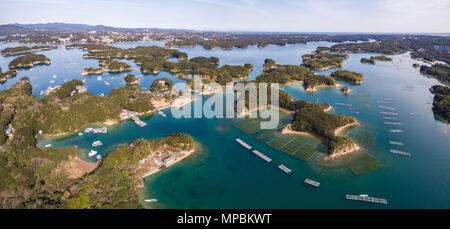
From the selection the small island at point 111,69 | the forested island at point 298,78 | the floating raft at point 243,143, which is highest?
the small island at point 111,69

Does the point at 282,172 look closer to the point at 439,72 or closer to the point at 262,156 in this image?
the point at 262,156

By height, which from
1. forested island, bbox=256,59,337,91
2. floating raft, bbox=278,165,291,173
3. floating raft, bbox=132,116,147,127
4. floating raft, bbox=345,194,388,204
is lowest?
floating raft, bbox=345,194,388,204

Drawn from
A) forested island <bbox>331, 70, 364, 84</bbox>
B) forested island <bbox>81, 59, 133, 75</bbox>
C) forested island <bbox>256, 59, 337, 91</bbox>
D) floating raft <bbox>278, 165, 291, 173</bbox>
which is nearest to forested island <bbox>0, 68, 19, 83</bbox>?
forested island <bbox>81, 59, 133, 75</bbox>

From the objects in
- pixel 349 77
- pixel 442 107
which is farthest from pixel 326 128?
pixel 349 77

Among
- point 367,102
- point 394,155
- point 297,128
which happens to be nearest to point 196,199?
point 297,128

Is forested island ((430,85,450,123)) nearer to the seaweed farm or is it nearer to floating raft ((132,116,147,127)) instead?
the seaweed farm

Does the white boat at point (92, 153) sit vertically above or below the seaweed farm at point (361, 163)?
above

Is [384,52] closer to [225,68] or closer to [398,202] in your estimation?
[225,68]

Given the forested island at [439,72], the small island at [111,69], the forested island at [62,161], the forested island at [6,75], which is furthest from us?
the small island at [111,69]

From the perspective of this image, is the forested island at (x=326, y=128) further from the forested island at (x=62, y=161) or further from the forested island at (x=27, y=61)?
the forested island at (x=27, y=61)

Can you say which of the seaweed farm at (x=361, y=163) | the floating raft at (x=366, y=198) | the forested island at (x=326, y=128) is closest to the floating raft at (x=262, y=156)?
the forested island at (x=326, y=128)
